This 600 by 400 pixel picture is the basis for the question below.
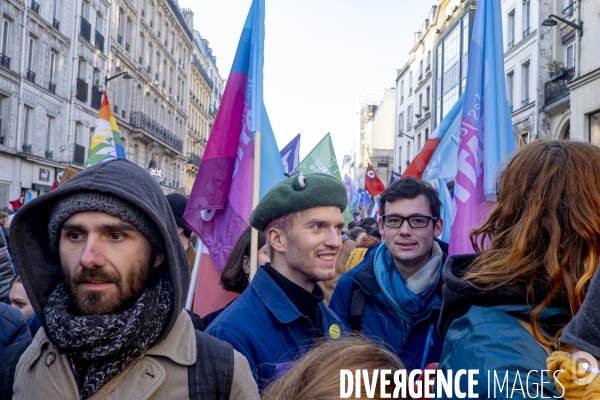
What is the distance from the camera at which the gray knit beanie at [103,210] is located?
2010 millimetres

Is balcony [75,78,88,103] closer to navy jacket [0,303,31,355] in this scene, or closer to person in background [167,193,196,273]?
person in background [167,193,196,273]

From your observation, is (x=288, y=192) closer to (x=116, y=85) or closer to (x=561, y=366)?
(x=561, y=366)

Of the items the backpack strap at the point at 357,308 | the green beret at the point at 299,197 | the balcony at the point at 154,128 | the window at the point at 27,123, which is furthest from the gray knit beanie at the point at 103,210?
the balcony at the point at 154,128

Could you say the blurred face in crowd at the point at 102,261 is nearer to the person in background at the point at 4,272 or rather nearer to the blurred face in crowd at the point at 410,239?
the person in background at the point at 4,272

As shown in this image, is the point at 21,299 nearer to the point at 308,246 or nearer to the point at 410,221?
the point at 308,246

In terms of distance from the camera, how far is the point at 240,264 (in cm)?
413

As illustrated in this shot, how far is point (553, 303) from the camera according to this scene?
1493mm

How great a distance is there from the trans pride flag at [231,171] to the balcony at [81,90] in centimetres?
2574

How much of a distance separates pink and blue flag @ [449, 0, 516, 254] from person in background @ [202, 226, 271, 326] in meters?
1.30


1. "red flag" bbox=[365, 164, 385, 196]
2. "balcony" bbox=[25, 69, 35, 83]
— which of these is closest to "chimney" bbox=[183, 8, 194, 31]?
"balcony" bbox=[25, 69, 35, 83]

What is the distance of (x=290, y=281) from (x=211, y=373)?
0.87m

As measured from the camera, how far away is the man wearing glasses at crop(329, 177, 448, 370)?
10.7 feet

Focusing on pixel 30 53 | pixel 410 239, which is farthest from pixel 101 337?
pixel 30 53

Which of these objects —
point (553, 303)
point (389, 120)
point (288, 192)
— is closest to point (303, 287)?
point (288, 192)
